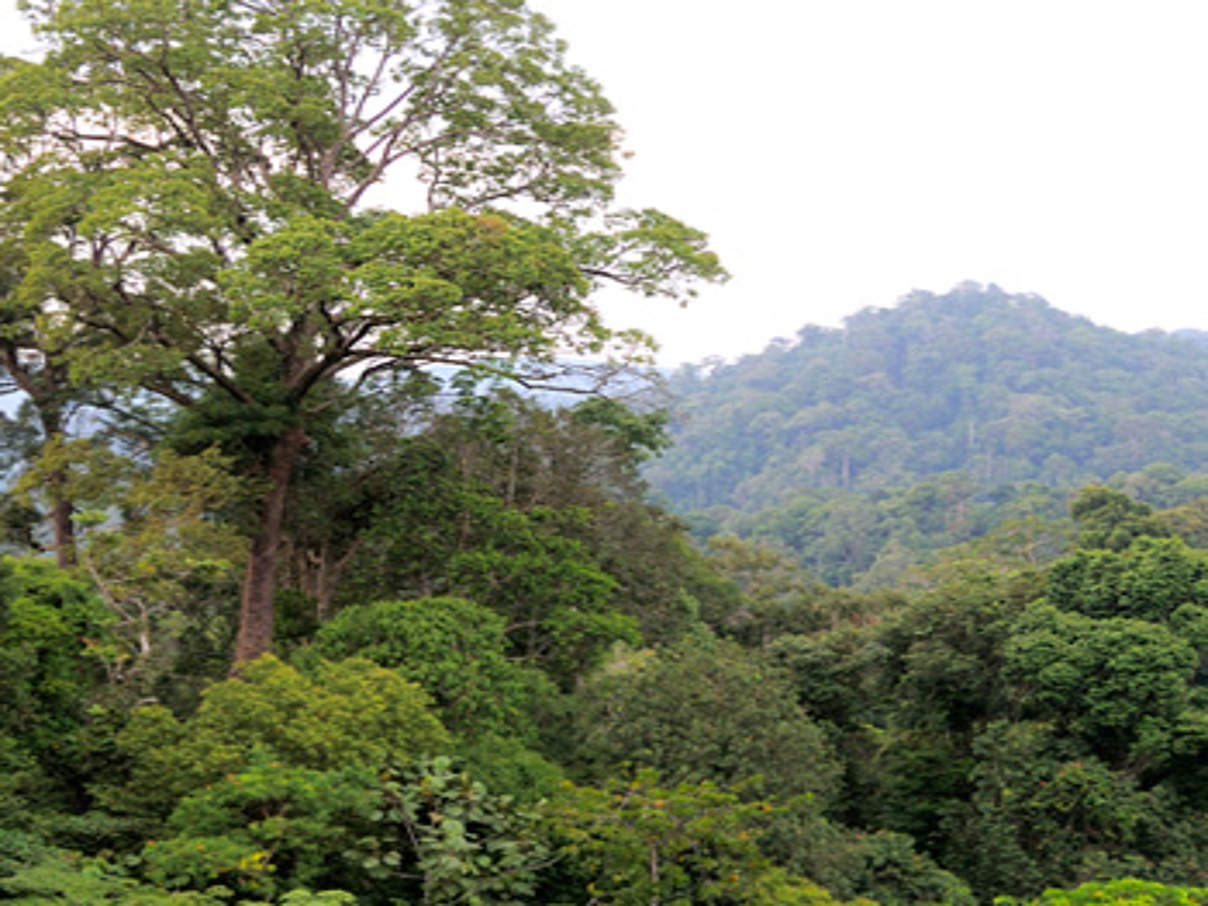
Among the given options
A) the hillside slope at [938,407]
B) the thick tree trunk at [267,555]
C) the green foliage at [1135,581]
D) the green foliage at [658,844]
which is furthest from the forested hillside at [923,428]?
the green foliage at [658,844]

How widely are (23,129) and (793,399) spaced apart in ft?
254

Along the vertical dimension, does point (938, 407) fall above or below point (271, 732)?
above

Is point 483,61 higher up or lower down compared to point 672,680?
higher up

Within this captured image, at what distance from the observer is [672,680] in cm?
965

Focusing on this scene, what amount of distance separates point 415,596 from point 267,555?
2.34 meters

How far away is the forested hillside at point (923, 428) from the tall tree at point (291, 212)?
115 ft

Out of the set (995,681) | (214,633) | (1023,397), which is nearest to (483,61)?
(214,633)

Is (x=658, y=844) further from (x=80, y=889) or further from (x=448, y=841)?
(x=80, y=889)

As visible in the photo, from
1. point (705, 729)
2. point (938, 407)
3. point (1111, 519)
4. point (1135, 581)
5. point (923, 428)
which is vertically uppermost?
point (938, 407)

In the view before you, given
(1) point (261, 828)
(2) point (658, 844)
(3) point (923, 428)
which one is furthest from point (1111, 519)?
(3) point (923, 428)

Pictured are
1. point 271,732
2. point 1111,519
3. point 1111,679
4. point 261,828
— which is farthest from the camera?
point 1111,519

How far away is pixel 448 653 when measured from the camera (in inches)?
372

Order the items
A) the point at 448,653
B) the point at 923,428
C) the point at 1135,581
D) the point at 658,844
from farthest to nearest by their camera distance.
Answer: the point at 923,428 → the point at 1135,581 → the point at 448,653 → the point at 658,844

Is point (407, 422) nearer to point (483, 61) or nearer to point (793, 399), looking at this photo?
point (483, 61)
